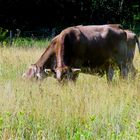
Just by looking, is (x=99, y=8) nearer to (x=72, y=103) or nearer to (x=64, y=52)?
(x=64, y=52)

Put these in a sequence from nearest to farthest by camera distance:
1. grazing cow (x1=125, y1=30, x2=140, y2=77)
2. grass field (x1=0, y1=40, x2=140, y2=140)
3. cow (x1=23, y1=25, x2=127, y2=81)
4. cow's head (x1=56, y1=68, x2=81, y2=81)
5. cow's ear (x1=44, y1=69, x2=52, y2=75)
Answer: grass field (x1=0, y1=40, x2=140, y2=140) < cow's head (x1=56, y1=68, x2=81, y2=81) < cow's ear (x1=44, y1=69, x2=52, y2=75) < cow (x1=23, y1=25, x2=127, y2=81) < grazing cow (x1=125, y1=30, x2=140, y2=77)

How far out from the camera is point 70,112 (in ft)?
25.2

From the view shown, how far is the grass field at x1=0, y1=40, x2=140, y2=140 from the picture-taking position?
262 inches

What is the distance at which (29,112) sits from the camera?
7.50 metres

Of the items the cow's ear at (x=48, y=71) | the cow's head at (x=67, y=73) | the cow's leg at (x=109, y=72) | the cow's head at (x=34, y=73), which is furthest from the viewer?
the cow's leg at (x=109, y=72)

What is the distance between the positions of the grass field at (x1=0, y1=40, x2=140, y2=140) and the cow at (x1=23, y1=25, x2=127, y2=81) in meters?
1.41

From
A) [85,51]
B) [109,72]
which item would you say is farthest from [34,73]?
[109,72]

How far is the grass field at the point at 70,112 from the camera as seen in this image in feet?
21.9

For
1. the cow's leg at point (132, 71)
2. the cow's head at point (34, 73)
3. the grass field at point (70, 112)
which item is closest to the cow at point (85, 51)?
the cow's head at point (34, 73)

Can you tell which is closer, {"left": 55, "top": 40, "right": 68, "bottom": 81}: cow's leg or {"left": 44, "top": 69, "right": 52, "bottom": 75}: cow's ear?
{"left": 55, "top": 40, "right": 68, "bottom": 81}: cow's leg

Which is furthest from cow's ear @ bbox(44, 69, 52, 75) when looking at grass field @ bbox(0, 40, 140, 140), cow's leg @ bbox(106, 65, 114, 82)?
cow's leg @ bbox(106, 65, 114, 82)

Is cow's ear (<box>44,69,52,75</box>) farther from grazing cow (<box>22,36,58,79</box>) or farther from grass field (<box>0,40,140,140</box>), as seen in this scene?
grass field (<box>0,40,140,140</box>)

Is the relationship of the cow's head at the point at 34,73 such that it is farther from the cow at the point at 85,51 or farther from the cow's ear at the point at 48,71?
the cow's ear at the point at 48,71

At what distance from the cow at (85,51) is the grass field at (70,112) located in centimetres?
141
